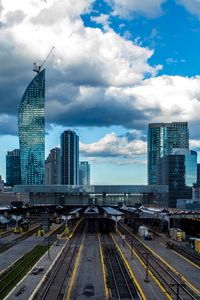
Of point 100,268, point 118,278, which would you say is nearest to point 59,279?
point 118,278

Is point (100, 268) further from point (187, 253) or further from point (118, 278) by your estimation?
point (187, 253)

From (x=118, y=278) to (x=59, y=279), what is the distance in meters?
6.86

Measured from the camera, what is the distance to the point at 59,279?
180 feet

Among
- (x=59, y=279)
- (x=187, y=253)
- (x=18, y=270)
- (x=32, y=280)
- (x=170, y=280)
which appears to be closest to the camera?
(x=32, y=280)

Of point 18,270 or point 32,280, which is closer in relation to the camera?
point 32,280

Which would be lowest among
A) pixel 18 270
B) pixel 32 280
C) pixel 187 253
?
pixel 187 253

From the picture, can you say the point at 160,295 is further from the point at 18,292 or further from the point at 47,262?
the point at 47,262

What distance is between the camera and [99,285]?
51.2m

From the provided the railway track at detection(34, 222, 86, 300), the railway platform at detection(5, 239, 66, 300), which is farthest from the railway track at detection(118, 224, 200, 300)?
the railway platform at detection(5, 239, 66, 300)

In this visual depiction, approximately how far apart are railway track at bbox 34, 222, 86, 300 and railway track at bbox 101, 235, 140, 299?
16.2ft

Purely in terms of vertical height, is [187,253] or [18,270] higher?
[18,270]

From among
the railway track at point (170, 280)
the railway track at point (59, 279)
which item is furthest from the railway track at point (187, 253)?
the railway track at point (59, 279)

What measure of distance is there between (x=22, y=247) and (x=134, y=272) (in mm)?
35047

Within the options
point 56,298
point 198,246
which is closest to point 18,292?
point 56,298
